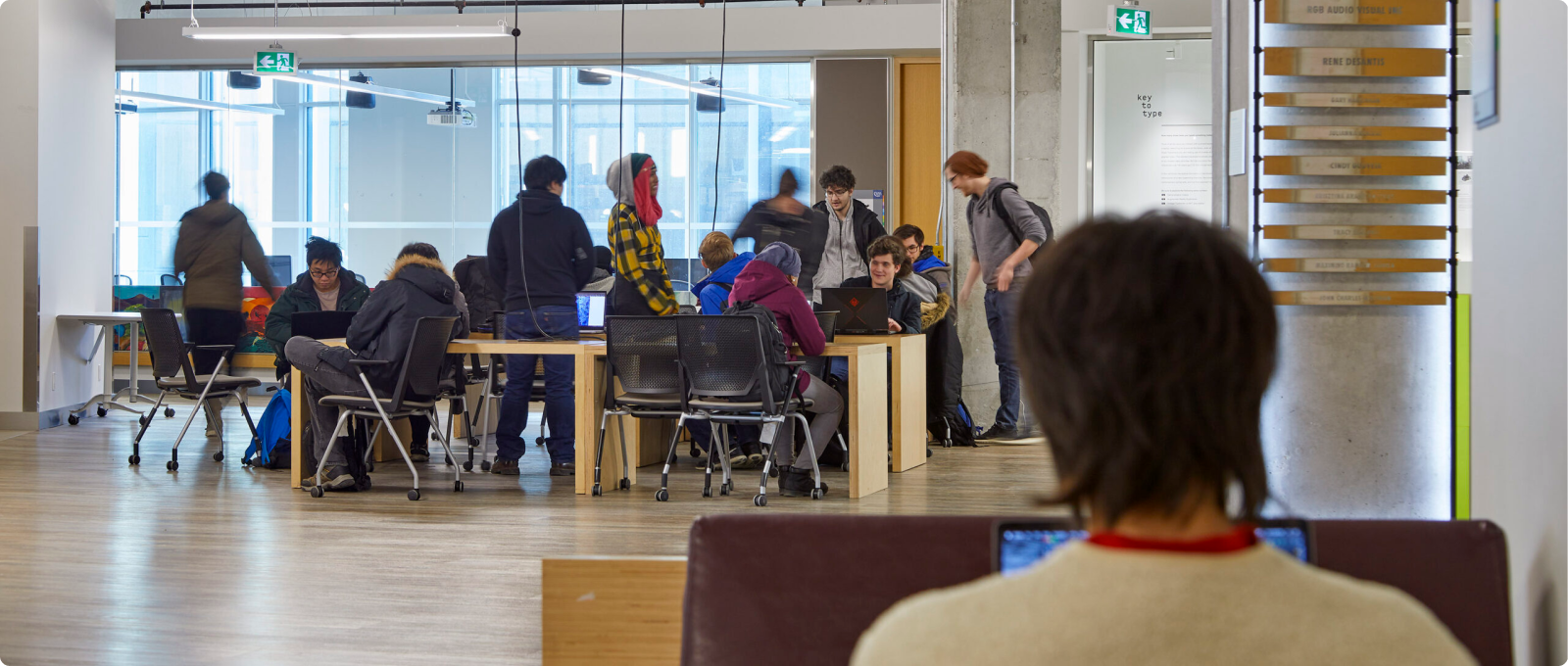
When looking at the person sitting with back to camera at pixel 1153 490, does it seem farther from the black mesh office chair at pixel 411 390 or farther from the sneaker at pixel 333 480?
the sneaker at pixel 333 480

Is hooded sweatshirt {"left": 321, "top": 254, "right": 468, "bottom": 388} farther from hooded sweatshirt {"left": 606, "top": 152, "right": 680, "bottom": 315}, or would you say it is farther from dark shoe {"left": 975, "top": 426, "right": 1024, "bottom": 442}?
dark shoe {"left": 975, "top": 426, "right": 1024, "bottom": 442}

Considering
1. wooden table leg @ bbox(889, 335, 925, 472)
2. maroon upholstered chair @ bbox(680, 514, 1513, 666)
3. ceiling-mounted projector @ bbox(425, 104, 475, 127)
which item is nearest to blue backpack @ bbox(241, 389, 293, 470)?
wooden table leg @ bbox(889, 335, 925, 472)

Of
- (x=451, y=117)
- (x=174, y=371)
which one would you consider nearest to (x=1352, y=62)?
(x=174, y=371)

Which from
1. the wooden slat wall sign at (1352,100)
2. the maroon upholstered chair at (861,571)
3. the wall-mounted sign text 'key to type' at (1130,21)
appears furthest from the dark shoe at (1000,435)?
the maroon upholstered chair at (861,571)

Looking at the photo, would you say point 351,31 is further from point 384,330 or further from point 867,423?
point 867,423

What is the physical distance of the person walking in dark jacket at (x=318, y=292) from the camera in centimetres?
707

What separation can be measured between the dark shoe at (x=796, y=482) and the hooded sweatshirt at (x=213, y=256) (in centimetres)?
371

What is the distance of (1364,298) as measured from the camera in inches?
115

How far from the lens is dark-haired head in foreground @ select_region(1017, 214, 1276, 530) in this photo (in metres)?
0.74

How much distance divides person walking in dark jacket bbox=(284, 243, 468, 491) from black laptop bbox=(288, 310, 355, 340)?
3.07 ft

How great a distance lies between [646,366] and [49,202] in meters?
5.47

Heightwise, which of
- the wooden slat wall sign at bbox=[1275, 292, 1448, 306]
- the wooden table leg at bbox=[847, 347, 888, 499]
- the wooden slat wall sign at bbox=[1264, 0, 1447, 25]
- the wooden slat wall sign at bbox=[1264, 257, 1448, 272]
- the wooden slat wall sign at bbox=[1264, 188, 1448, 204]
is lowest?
the wooden table leg at bbox=[847, 347, 888, 499]

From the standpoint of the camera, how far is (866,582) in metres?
1.56

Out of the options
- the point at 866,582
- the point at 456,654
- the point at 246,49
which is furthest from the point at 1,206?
the point at 866,582
